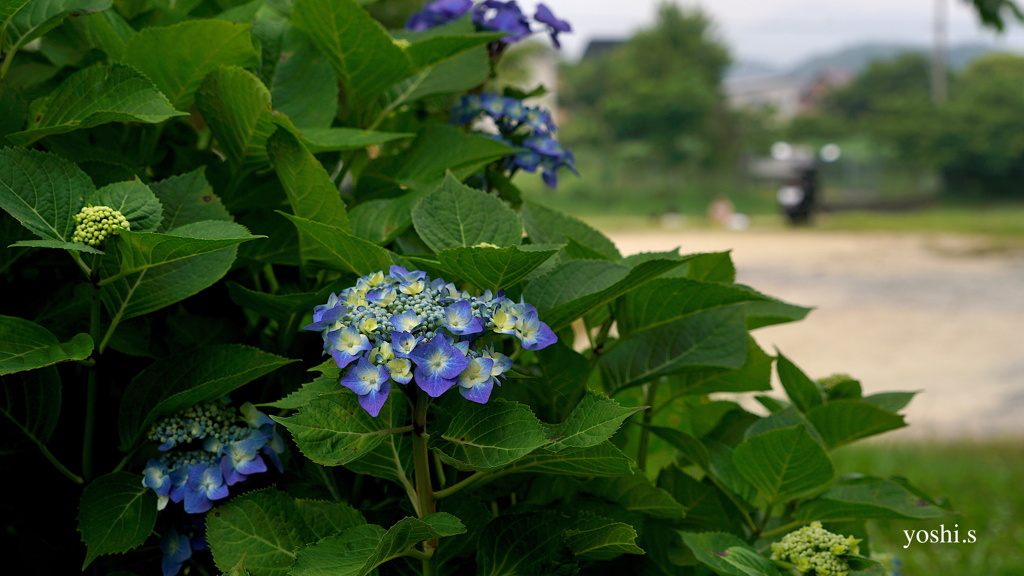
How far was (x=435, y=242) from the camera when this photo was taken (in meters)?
0.73

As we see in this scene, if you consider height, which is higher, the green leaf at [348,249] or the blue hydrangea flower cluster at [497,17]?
the blue hydrangea flower cluster at [497,17]

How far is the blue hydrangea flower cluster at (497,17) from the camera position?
3.59 feet

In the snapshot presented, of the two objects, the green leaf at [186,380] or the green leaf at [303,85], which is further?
the green leaf at [303,85]

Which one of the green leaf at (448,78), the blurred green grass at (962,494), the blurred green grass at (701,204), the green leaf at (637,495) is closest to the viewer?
the green leaf at (637,495)

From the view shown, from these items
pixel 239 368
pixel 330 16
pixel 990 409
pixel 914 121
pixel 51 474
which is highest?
pixel 330 16

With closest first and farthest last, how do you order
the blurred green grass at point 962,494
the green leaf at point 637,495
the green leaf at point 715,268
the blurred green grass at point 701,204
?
1. the green leaf at point 637,495
2. the green leaf at point 715,268
3. the blurred green grass at point 962,494
4. the blurred green grass at point 701,204

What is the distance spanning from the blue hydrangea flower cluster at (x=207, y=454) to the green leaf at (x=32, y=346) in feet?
0.34

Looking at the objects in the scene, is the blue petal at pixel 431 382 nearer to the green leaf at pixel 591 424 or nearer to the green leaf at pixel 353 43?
the green leaf at pixel 591 424

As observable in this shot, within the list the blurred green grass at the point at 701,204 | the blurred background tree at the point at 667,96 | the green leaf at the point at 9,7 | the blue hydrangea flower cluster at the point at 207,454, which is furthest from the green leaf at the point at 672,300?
the blurred background tree at the point at 667,96

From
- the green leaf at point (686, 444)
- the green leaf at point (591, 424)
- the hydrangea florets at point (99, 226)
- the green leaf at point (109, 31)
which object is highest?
the green leaf at point (109, 31)

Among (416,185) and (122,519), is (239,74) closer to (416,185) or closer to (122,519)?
(416,185)

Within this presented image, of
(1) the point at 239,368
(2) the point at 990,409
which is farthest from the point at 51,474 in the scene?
(2) the point at 990,409

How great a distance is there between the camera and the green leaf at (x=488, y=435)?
1.95ft

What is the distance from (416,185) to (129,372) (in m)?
0.33
